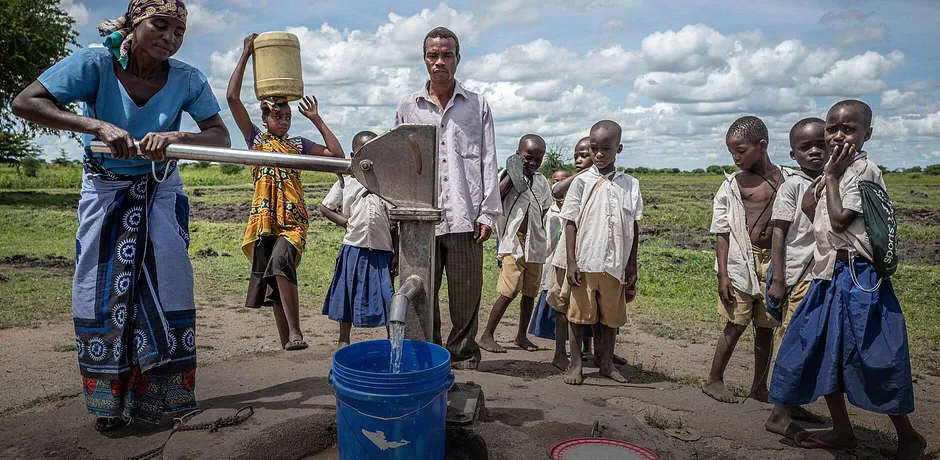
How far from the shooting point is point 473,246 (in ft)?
11.7

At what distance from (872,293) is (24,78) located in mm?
20673

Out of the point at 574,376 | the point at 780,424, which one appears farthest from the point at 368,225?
the point at 780,424

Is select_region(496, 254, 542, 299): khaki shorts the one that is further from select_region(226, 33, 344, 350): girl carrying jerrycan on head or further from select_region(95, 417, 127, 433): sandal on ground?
select_region(95, 417, 127, 433): sandal on ground

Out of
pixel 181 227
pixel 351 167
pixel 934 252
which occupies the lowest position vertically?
pixel 934 252

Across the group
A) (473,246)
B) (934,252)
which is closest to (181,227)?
(473,246)

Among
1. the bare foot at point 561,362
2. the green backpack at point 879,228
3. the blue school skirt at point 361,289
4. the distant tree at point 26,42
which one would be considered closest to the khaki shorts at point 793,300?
the green backpack at point 879,228

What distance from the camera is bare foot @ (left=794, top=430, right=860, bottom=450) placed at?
285 cm

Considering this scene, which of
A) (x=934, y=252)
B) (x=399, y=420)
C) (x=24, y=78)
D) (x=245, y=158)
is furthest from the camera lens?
(x=24, y=78)

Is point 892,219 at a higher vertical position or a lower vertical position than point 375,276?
higher

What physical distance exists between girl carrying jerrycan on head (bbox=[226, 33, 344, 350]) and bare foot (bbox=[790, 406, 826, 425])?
2.90 m

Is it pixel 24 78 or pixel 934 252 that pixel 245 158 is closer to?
pixel 934 252

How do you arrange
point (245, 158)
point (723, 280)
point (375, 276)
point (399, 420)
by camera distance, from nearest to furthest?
1. point (399, 420)
2. point (245, 158)
3. point (723, 280)
4. point (375, 276)

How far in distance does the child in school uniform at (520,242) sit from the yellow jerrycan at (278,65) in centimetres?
171

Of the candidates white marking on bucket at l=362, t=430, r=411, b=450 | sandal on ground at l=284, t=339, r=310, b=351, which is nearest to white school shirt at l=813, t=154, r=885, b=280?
white marking on bucket at l=362, t=430, r=411, b=450
